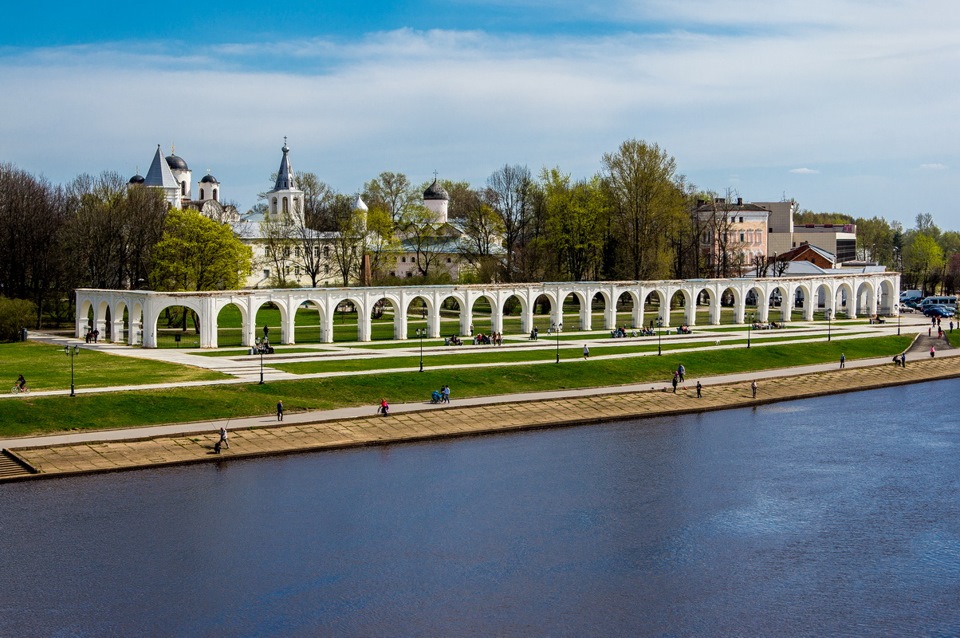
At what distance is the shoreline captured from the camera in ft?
141

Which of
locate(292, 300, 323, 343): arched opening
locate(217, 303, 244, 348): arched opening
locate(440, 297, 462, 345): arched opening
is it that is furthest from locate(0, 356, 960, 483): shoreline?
locate(292, 300, 323, 343): arched opening

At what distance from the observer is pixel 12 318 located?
71.6 metres

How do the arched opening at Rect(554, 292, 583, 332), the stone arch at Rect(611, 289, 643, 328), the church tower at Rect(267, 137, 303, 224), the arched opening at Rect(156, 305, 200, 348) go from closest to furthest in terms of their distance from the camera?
the arched opening at Rect(156, 305, 200, 348)
the arched opening at Rect(554, 292, 583, 332)
the stone arch at Rect(611, 289, 643, 328)
the church tower at Rect(267, 137, 303, 224)

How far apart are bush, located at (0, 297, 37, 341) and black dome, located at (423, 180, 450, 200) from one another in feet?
238

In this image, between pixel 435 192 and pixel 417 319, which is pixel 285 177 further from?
pixel 417 319

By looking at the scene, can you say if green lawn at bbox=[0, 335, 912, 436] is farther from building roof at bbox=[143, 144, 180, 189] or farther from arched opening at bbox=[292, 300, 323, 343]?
building roof at bbox=[143, 144, 180, 189]

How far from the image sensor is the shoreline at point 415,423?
1694 inches

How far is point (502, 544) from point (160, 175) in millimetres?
112624

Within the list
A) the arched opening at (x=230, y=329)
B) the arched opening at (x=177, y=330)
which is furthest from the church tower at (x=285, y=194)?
the arched opening at (x=177, y=330)

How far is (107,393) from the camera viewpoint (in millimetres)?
50438

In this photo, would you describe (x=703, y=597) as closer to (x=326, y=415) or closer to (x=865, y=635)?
(x=865, y=635)

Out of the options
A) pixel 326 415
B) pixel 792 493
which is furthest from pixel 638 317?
pixel 792 493

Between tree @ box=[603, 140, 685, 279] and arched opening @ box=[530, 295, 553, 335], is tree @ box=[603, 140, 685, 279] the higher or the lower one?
the higher one

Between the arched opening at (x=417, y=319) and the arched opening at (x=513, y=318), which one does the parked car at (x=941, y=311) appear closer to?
the arched opening at (x=513, y=318)
